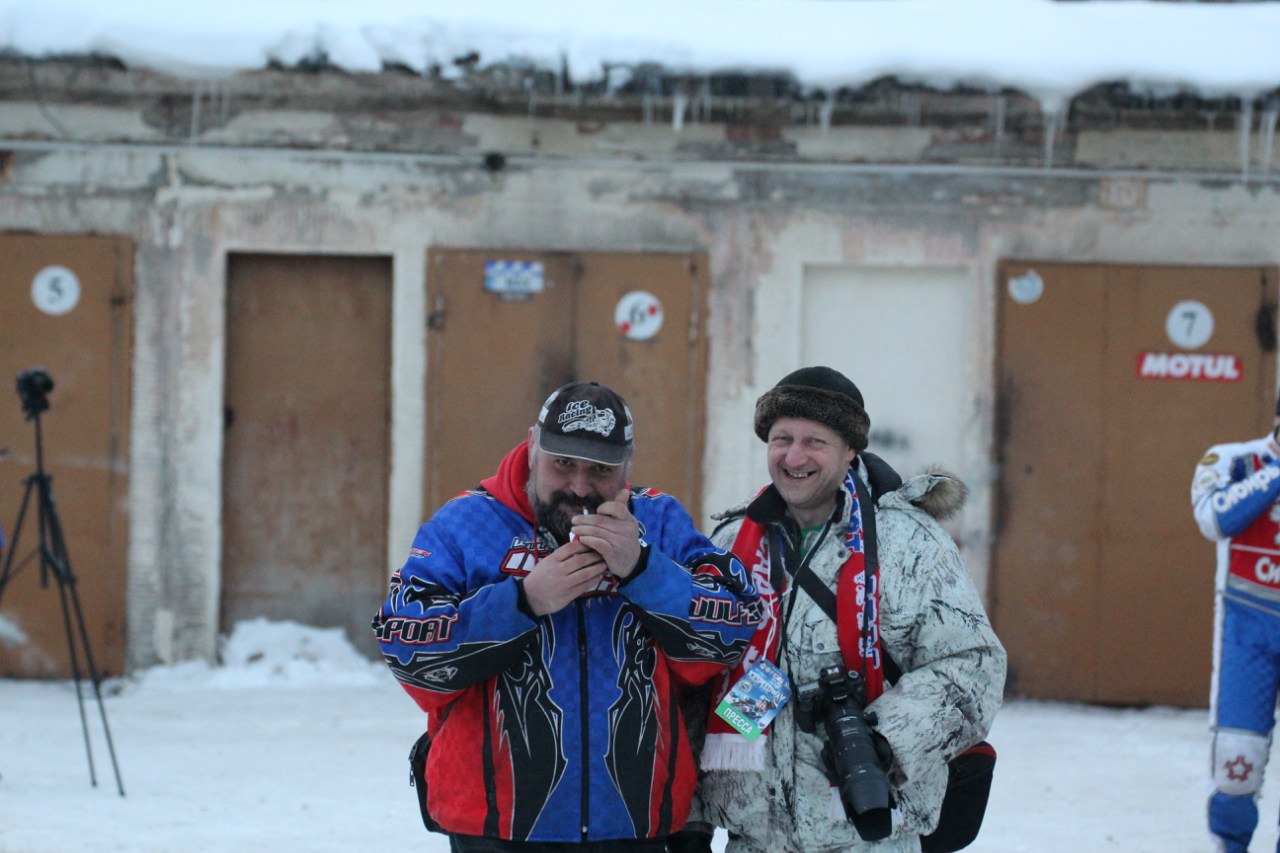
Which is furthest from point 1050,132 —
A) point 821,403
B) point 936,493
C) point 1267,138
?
point 821,403

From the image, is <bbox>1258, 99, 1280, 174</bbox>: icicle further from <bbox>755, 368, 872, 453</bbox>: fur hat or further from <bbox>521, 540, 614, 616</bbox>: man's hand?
<bbox>521, 540, 614, 616</bbox>: man's hand

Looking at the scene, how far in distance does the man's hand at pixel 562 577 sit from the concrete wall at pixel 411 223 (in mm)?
5047

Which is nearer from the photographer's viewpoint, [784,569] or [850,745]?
[850,745]

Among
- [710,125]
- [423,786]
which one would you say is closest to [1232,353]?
[710,125]

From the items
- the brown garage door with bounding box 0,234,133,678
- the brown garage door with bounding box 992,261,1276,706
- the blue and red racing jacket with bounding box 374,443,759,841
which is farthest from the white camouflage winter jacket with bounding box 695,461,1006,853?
the brown garage door with bounding box 0,234,133,678

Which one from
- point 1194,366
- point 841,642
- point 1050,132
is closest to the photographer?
point 841,642

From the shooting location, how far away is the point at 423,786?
110 inches

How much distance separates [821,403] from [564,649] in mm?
704

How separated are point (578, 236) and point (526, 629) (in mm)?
5262

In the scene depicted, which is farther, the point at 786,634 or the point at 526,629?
the point at 786,634

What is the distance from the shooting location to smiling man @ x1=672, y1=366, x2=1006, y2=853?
2695mm

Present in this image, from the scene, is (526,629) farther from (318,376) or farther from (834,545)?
(318,376)

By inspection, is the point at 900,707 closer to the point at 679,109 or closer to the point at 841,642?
the point at 841,642

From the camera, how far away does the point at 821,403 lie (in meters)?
2.85
